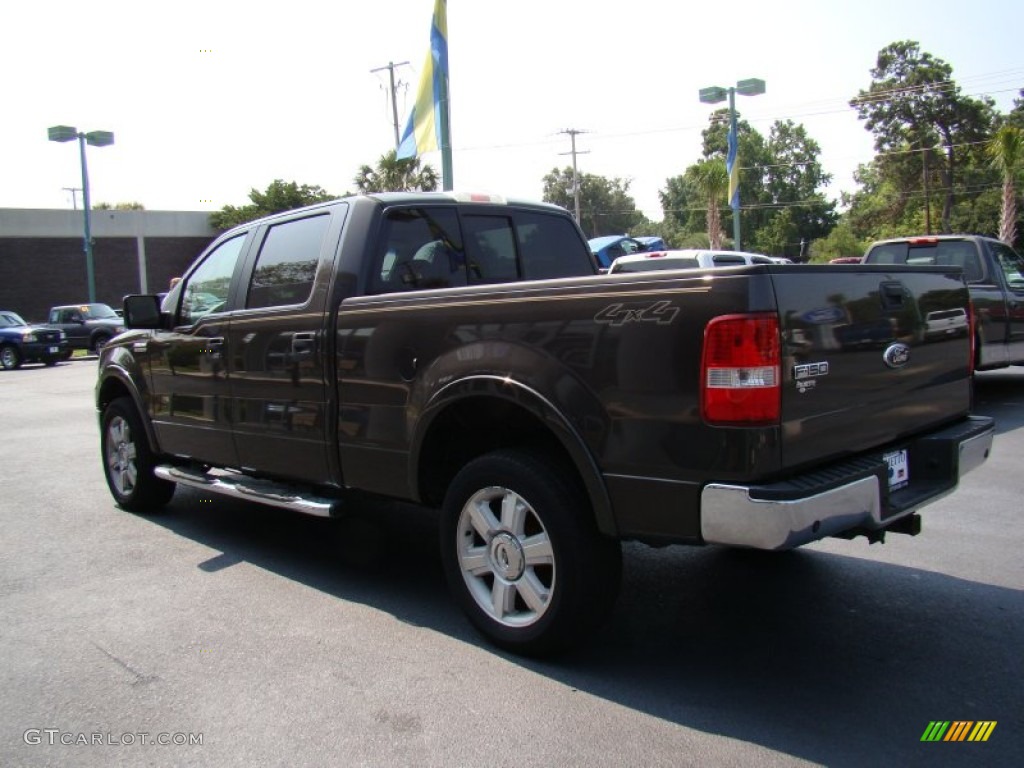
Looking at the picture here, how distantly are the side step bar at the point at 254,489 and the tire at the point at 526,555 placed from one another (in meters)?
0.91

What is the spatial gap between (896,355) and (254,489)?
350 centimetres

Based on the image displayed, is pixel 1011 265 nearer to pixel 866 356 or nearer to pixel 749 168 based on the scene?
pixel 866 356

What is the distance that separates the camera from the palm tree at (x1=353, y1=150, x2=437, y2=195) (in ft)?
116

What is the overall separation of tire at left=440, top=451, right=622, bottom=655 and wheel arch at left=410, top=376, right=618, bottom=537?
13cm

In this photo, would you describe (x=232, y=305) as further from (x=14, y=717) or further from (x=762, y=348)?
Answer: (x=762, y=348)

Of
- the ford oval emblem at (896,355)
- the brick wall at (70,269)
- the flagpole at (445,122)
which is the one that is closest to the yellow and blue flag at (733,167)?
the flagpole at (445,122)

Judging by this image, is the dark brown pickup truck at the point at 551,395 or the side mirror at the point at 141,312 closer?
the dark brown pickup truck at the point at 551,395

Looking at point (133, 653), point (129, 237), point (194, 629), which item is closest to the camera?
point (133, 653)

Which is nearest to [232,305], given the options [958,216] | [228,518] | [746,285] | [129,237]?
[228,518]

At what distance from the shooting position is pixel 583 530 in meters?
3.42

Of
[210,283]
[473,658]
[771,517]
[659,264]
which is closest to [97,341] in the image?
[659,264]

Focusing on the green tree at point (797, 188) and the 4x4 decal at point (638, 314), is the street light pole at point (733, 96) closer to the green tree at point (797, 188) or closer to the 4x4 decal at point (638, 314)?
the 4x4 decal at point (638, 314)

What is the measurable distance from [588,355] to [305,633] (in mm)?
1990

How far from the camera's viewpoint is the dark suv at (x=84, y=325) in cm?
2650
